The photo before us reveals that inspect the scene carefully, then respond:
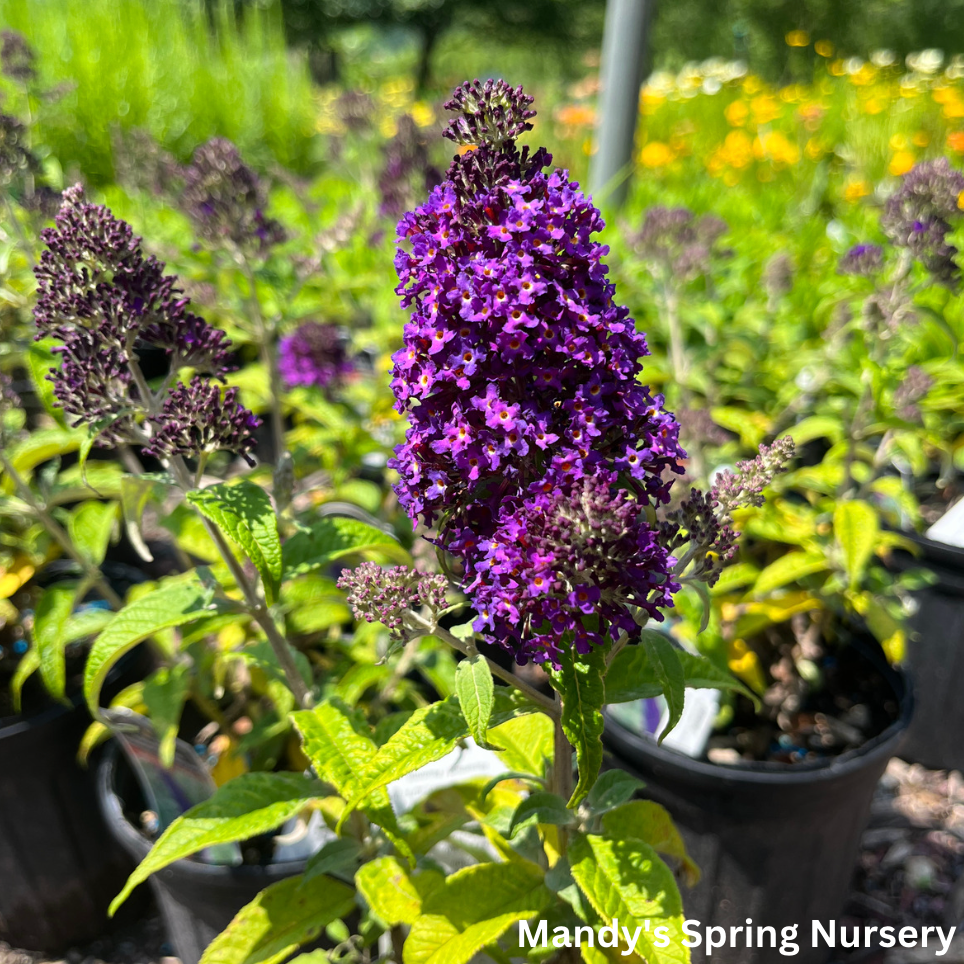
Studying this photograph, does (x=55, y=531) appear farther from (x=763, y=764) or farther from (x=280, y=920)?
(x=763, y=764)

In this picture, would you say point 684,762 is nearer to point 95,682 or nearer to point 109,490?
point 95,682

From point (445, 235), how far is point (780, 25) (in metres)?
26.0

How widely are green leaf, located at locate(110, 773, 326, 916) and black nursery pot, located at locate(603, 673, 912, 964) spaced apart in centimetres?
82

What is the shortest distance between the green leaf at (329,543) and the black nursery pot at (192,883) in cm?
73

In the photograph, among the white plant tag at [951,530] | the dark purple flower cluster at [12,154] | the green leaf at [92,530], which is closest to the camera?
the green leaf at [92,530]

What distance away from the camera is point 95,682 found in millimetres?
1399

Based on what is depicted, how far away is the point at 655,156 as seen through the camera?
685 cm

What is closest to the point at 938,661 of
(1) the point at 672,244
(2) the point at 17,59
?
(1) the point at 672,244

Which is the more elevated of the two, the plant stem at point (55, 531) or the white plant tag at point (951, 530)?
the plant stem at point (55, 531)

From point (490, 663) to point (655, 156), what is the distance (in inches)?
265

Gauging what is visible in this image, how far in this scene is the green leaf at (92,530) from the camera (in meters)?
1.93

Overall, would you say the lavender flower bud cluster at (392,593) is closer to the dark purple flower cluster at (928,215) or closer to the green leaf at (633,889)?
the green leaf at (633,889)

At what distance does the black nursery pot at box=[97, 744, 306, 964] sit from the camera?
1.68 metres

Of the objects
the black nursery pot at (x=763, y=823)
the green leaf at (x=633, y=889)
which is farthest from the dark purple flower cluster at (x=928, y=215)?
the green leaf at (x=633, y=889)
